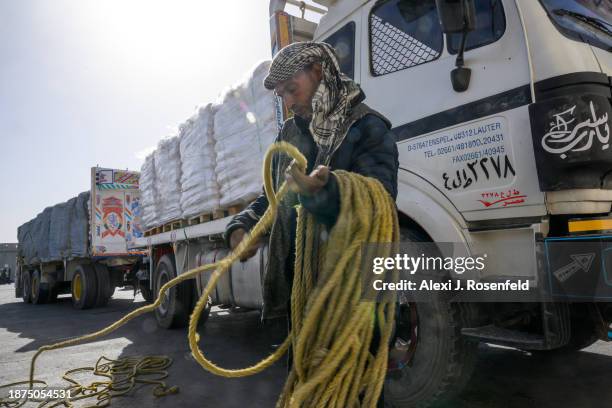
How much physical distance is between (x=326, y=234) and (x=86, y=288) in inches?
384

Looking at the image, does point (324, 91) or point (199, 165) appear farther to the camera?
point (199, 165)

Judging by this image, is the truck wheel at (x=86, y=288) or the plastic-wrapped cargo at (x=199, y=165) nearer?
the plastic-wrapped cargo at (x=199, y=165)

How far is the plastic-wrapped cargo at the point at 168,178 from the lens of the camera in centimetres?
596

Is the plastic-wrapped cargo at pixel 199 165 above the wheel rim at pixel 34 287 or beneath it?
above

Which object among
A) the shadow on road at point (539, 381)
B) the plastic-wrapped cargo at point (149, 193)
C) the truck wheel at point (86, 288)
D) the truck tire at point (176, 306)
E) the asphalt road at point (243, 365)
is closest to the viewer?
the shadow on road at point (539, 381)

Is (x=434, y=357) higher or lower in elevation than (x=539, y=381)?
higher

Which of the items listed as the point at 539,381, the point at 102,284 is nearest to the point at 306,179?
the point at 539,381

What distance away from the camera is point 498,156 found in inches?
92.7

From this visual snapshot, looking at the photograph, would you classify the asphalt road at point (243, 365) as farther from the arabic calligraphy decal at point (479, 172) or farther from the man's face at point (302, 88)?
the man's face at point (302, 88)

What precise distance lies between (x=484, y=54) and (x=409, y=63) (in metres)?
0.54

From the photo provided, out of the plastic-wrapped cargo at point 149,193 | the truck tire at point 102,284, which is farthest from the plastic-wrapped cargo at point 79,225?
the plastic-wrapped cargo at point 149,193

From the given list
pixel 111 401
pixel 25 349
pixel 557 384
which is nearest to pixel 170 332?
pixel 25 349

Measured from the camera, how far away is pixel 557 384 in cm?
321

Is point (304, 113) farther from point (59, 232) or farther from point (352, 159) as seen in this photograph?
point (59, 232)
